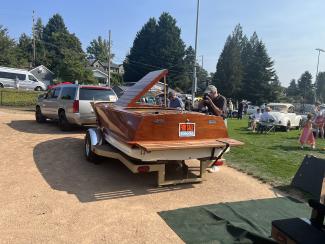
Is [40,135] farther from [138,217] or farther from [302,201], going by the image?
[302,201]

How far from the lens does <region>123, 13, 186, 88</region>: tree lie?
229ft

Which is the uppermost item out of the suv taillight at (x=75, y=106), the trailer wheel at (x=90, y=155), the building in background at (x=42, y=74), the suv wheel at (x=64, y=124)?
the building in background at (x=42, y=74)

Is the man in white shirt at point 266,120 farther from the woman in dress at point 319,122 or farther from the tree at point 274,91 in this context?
the tree at point 274,91

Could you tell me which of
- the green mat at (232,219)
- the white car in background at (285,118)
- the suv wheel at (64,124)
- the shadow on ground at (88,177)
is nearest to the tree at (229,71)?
the white car in background at (285,118)

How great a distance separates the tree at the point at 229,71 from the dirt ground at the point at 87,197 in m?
57.4

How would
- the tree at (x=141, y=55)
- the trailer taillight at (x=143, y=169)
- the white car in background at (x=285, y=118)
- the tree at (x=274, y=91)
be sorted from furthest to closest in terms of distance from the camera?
the tree at (x=141, y=55), the tree at (x=274, y=91), the white car in background at (x=285, y=118), the trailer taillight at (x=143, y=169)

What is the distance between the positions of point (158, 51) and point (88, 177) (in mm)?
68290

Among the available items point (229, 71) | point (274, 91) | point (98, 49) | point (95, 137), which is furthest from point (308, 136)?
point (98, 49)

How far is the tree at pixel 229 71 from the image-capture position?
63.2 meters

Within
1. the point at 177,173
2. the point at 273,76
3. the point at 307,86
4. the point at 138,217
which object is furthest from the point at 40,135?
the point at 307,86

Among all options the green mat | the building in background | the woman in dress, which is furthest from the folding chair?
the building in background

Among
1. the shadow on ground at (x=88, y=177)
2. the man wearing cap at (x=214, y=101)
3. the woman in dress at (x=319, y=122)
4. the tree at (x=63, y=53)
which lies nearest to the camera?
the shadow on ground at (x=88, y=177)

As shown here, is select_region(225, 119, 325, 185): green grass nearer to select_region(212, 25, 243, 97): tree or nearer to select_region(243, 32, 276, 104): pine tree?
select_region(243, 32, 276, 104): pine tree

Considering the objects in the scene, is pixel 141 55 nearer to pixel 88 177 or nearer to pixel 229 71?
pixel 229 71
